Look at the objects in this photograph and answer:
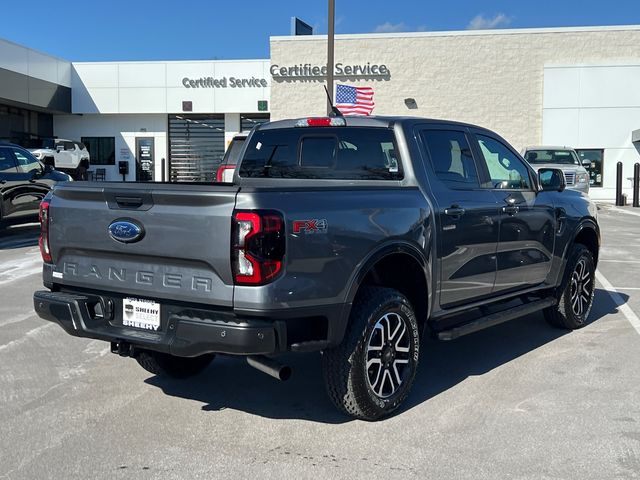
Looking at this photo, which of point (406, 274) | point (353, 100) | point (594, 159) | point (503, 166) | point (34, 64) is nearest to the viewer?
point (406, 274)

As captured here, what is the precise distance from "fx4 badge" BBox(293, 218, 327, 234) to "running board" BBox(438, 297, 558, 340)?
4.78 ft

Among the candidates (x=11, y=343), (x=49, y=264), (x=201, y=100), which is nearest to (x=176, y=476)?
(x=49, y=264)

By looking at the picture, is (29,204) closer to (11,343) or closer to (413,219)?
(11,343)

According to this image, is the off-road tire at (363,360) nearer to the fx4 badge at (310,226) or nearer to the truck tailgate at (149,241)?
the fx4 badge at (310,226)

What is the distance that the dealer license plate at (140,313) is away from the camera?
12.2ft

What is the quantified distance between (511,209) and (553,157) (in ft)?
48.6

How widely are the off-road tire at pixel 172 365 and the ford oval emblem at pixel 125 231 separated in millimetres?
1179

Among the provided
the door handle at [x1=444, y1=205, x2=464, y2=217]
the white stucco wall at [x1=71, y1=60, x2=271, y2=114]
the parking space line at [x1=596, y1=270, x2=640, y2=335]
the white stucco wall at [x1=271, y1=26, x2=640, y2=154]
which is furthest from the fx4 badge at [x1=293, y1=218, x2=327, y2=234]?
the white stucco wall at [x1=71, y1=60, x2=271, y2=114]

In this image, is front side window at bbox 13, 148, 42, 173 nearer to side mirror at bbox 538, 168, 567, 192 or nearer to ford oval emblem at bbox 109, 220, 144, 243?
ford oval emblem at bbox 109, 220, 144, 243

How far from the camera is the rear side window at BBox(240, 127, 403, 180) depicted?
4773 mm

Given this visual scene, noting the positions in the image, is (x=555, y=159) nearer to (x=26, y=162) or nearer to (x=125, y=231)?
(x=26, y=162)

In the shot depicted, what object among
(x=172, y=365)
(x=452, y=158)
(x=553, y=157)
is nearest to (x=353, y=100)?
(x=553, y=157)

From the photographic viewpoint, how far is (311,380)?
196 inches

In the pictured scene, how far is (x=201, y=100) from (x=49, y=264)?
27834 millimetres
